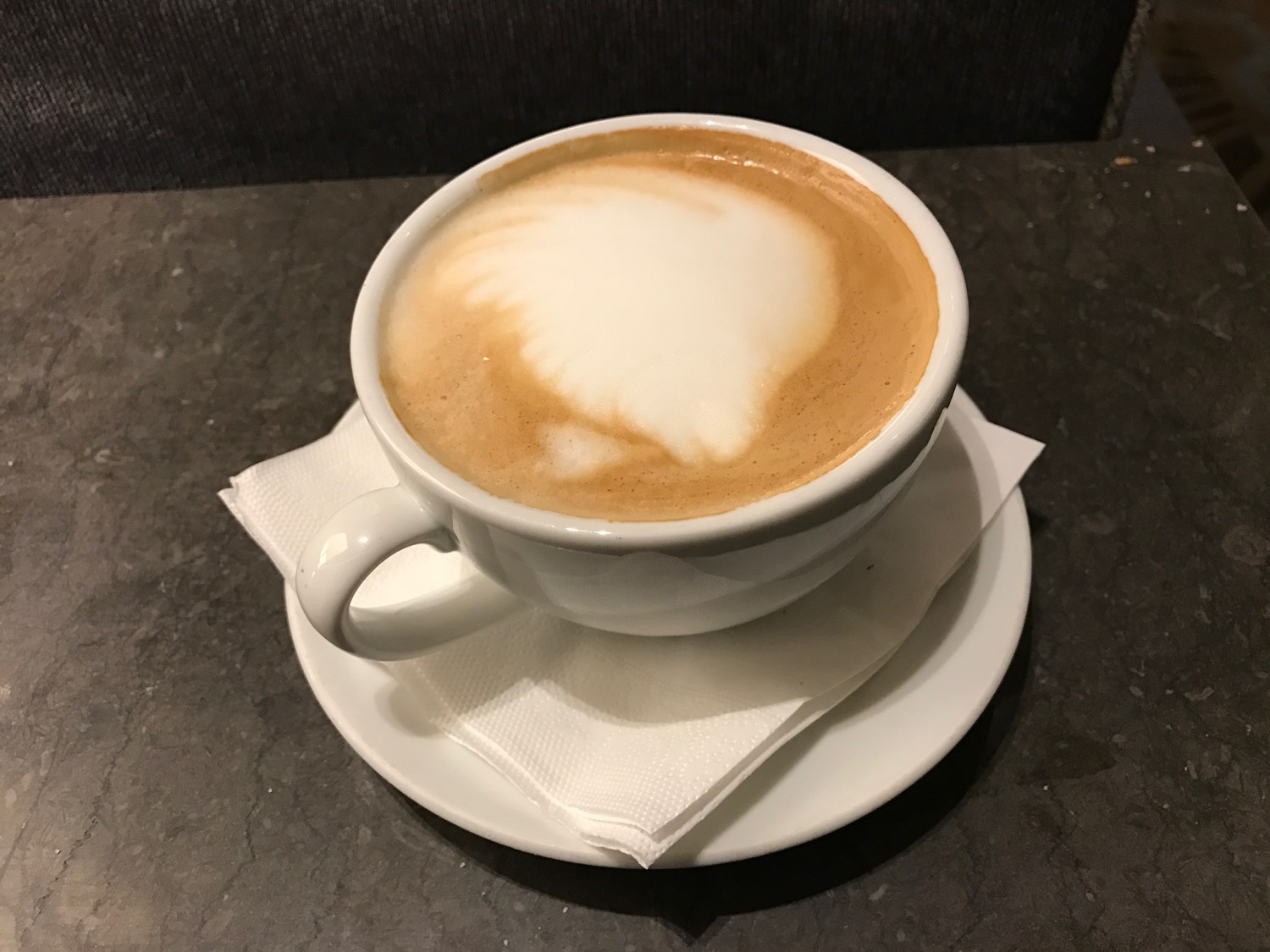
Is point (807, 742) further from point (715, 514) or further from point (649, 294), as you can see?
point (649, 294)

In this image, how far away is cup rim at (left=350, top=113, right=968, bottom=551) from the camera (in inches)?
16.6

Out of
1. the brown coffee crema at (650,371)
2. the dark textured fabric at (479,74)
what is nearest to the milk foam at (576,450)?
the brown coffee crema at (650,371)

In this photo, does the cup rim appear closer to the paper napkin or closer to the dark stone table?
the paper napkin

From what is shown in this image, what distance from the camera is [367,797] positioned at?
56 cm

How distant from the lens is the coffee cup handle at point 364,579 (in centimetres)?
45

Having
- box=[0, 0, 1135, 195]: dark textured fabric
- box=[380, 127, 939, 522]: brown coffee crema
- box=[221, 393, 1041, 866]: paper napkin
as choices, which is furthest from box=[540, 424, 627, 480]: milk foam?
box=[0, 0, 1135, 195]: dark textured fabric

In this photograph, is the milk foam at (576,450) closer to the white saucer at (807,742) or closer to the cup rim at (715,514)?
the cup rim at (715,514)

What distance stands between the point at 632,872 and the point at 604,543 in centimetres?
21

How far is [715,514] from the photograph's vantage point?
0.44m

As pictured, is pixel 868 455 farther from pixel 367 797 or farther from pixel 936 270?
pixel 367 797

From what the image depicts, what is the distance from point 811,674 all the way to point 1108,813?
18 cm

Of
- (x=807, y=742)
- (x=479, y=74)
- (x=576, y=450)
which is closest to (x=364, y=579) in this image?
(x=576, y=450)

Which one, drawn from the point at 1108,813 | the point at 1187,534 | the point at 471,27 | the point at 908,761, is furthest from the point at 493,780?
the point at 471,27

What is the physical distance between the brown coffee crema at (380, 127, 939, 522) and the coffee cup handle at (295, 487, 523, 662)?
0.04 meters
